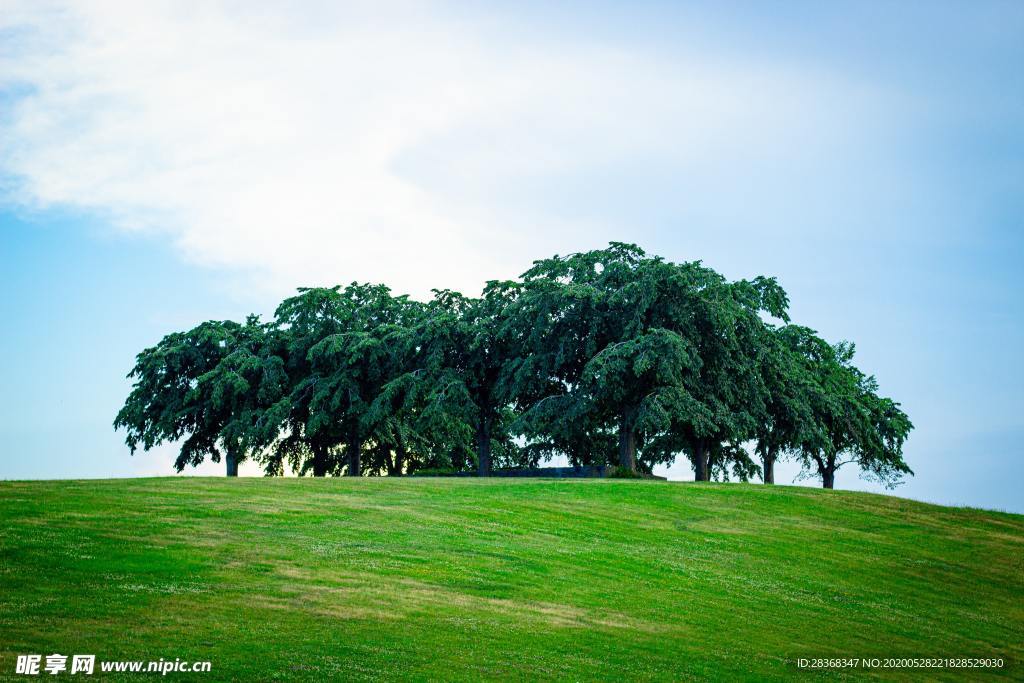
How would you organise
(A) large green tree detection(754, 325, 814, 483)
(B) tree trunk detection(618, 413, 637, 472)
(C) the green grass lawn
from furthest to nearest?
1. (A) large green tree detection(754, 325, 814, 483)
2. (B) tree trunk detection(618, 413, 637, 472)
3. (C) the green grass lawn

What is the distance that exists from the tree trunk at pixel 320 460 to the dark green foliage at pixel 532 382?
0.34ft

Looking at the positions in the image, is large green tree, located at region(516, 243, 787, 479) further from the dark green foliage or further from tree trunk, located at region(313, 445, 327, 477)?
tree trunk, located at region(313, 445, 327, 477)

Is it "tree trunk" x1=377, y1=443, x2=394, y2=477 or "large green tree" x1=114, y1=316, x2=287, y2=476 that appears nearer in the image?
"large green tree" x1=114, y1=316, x2=287, y2=476

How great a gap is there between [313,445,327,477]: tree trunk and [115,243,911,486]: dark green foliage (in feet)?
0.34

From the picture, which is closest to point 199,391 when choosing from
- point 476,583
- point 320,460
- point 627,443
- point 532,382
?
point 320,460

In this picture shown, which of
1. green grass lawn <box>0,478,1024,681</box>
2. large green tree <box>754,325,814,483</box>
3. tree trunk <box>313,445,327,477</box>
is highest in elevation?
large green tree <box>754,325,814,483</box>

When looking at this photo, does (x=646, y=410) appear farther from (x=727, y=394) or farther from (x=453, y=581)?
(x=453, y=581)

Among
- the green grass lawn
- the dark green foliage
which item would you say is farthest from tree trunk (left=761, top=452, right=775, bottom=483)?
the green grass lawn

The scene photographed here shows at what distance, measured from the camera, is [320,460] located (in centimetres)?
6981

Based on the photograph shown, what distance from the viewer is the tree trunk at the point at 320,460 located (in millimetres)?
69438

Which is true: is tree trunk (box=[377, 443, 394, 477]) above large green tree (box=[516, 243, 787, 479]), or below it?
below

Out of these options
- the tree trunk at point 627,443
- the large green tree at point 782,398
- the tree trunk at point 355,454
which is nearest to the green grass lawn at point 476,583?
the tree trunk at point 627,443

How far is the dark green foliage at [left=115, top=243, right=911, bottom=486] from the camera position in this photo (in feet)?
170

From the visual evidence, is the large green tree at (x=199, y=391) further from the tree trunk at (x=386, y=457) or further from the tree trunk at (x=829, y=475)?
the tree trunk at (x=829, y=475)
